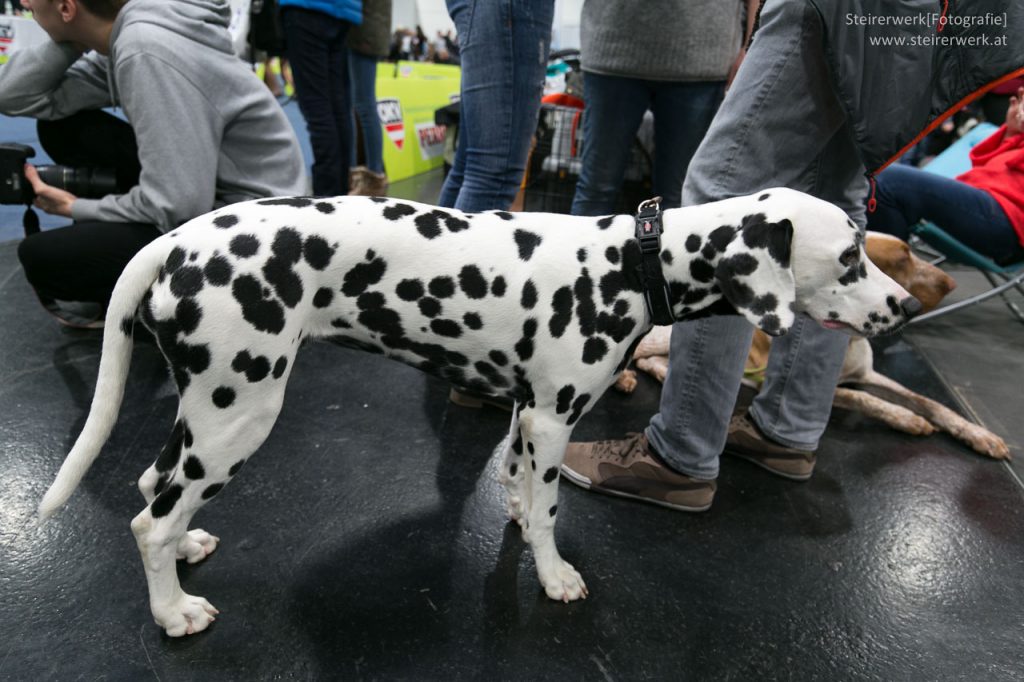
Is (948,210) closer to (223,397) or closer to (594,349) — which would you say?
(594,349)

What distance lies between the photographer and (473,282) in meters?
1.47

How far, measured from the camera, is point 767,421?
2330 millimetres

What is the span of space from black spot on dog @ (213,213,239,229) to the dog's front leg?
797mm

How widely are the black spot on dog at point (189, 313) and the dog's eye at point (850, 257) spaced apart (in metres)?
1.39

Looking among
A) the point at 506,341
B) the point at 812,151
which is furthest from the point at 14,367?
the point at 812,151

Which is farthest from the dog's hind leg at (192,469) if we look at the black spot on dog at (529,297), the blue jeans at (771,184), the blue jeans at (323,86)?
the blue jeans at (323,86)

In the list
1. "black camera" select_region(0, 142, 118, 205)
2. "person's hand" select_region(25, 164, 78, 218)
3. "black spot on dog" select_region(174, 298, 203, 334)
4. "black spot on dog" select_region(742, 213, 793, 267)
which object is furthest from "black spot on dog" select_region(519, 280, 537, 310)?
"black camera" select_region(0, 142, 118, 205)

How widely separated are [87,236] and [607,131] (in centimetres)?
210

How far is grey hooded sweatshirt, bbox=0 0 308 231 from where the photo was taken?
2080 millimetres

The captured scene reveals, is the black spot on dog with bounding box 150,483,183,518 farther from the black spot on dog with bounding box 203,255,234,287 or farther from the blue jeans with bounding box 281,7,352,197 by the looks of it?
the blue jeans with bounding box 281,7,352,197

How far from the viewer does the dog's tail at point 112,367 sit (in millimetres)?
1316

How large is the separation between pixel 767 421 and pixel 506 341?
1.29 metres

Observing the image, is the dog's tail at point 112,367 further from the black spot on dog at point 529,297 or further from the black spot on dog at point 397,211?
the black spot on dog at point 529,297

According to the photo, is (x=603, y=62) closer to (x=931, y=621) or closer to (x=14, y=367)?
(x=931, y=621)
